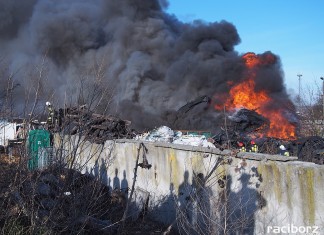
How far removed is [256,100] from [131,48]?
573 inches

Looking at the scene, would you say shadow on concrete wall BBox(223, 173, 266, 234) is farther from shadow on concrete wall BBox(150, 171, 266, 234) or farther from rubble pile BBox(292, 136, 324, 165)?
rubble pile BBox(292, 136, 324, 165)

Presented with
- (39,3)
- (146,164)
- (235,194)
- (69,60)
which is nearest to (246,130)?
(146,164)

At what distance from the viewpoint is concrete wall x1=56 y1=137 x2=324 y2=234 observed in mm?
4371

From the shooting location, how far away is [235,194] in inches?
209

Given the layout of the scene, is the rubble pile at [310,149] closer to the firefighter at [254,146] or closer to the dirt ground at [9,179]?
the firefighter at [254,146]

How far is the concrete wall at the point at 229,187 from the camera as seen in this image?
4.37 m

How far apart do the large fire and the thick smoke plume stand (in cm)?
68

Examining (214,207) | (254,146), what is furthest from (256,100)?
(214,207)

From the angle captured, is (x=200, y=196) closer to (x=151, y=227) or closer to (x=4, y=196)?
(x=151, y=227)

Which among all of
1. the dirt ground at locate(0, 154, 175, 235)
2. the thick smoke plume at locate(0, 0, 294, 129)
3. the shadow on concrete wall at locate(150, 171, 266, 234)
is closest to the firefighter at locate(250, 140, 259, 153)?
the shadow on concrete wall at locate(150, 171, 266, 234)

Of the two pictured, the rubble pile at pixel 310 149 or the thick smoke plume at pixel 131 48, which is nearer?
the rubble pile at pixel 310 149

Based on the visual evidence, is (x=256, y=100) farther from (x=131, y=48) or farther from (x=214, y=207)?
(x=214, y=207)

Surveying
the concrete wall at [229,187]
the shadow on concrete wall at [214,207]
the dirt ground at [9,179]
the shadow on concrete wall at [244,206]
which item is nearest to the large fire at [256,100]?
the concrete wall at [229,187]

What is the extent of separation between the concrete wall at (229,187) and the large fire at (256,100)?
994 centimetres
